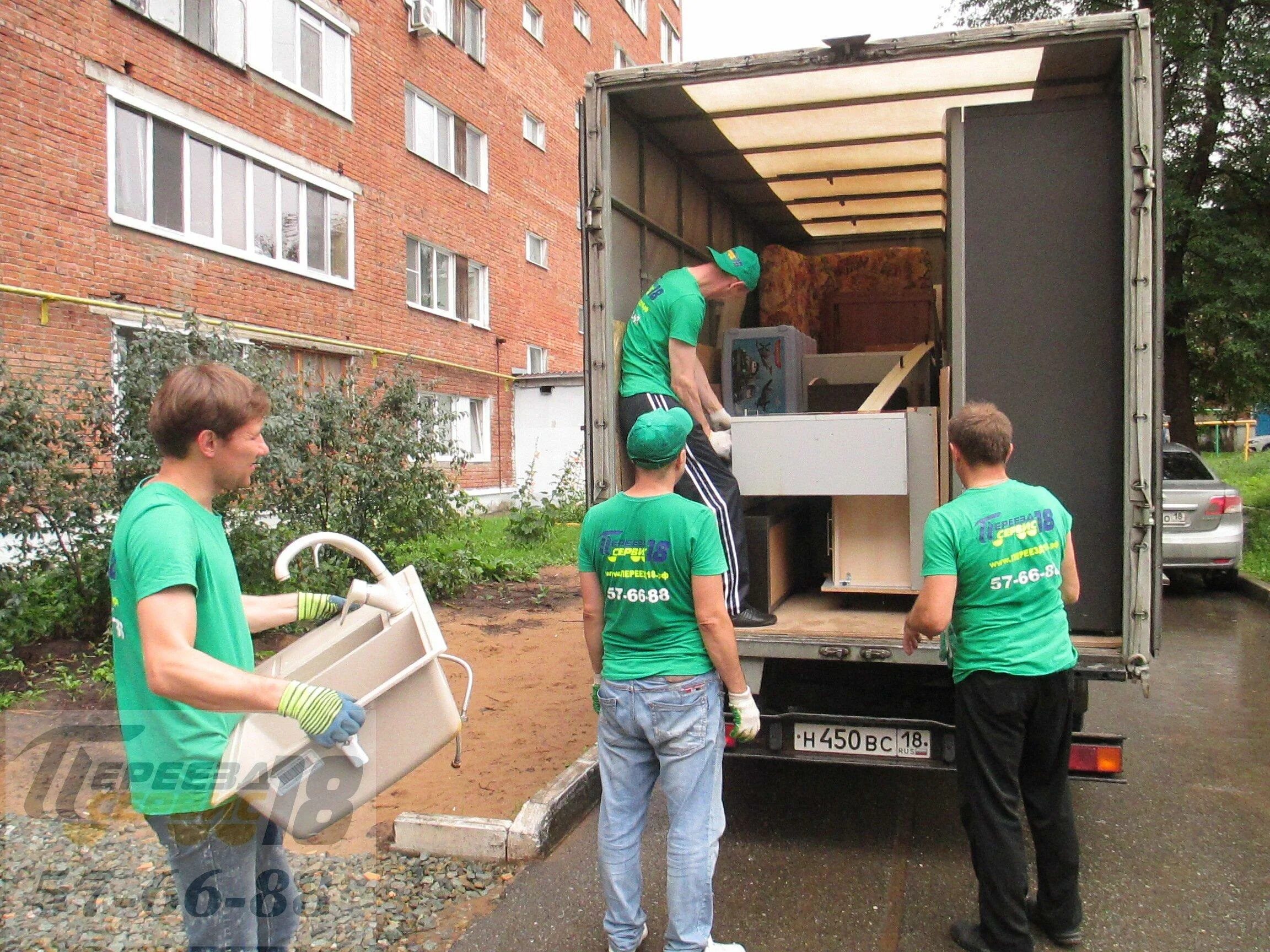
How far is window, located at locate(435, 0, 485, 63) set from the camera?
19.0 meters

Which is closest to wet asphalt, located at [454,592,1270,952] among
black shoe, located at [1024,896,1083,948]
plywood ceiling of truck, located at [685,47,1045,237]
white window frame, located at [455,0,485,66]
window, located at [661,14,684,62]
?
black shoe, located at [1024,896,1083,948]

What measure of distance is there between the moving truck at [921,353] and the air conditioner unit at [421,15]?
535 inches

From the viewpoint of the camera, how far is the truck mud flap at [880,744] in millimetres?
3787

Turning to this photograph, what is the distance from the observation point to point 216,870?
2107 mm

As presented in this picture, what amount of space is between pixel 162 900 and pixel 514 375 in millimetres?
18375

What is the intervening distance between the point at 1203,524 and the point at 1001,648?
323 inches

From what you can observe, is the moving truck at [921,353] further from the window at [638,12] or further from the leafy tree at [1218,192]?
the window at [638,12]

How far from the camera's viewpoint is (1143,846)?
13.8 feet

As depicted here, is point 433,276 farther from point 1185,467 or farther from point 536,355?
point 1185,467

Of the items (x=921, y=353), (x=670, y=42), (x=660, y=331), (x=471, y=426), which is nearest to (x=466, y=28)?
(x=471, y=426)

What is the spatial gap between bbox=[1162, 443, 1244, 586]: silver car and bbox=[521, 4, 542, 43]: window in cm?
1802

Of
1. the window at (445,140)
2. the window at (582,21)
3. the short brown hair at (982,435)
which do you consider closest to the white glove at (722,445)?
the short brown hair at (982,435)

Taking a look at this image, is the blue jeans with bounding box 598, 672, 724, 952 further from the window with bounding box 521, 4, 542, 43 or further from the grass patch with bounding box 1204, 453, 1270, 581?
the window with bounding box 521, 4, 542, 43

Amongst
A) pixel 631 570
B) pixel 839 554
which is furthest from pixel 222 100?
pixel 631 570
